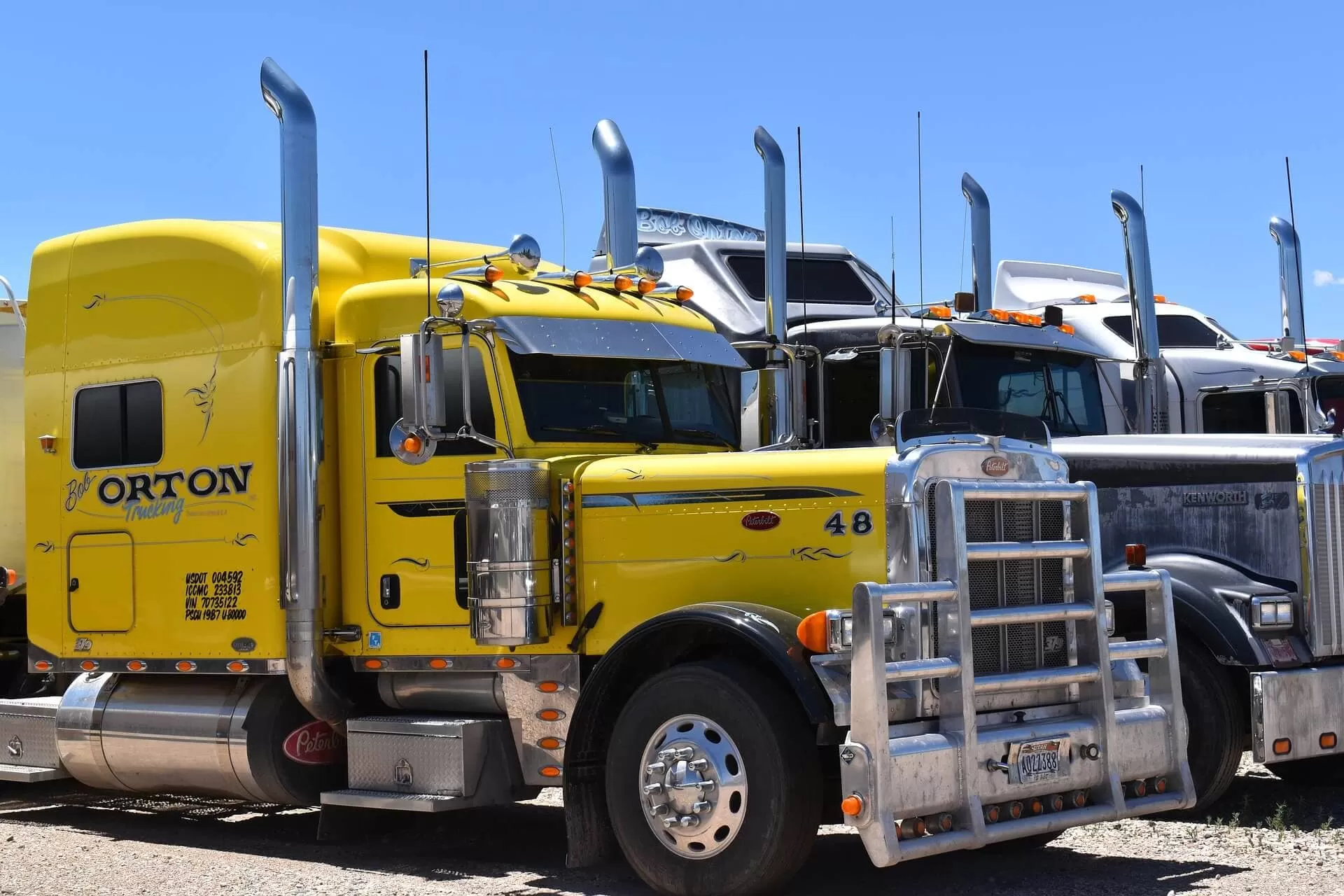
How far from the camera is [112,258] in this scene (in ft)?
31.7

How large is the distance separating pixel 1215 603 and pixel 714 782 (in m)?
3.50

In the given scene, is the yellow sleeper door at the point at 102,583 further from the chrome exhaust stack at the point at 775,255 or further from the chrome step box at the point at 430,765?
the chrome exhaust stack at the point at 775,255

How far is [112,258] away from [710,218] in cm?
805

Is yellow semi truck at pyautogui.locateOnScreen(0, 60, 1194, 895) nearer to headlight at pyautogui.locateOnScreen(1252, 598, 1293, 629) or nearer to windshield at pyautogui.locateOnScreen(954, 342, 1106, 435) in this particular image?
headlight at pyautogui.locateOnScreen(1252, 598, 1293, 629)

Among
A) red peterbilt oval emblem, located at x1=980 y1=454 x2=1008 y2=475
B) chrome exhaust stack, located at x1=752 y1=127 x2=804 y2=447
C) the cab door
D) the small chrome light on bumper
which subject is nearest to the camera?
red peterbilt oval emblem, located at x1=980 y1=454 x2=1008 y2=475

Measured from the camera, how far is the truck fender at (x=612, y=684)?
7152 millimetres

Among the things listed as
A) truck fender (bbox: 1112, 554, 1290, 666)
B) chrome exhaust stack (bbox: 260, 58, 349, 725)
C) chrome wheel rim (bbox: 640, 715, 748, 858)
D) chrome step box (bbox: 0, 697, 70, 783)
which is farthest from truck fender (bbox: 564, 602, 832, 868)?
chrome step box (bbox: 0, 697, 70, 783)

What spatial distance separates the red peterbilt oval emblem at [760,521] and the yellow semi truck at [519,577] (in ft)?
0.04

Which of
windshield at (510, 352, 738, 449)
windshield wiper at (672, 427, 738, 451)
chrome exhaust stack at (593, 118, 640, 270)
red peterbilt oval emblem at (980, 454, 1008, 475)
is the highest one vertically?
chrome exhaust stack at (593, 118, 640, 270)

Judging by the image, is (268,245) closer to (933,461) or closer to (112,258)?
(112,258)

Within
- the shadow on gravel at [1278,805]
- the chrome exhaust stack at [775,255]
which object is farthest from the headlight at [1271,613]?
the chrome exhaust stack at [775,255]

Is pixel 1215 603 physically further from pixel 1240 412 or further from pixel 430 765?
pixel 1240 412

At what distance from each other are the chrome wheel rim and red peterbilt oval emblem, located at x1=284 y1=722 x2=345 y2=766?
2.55 m

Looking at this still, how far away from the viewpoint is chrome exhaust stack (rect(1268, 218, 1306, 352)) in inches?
567
